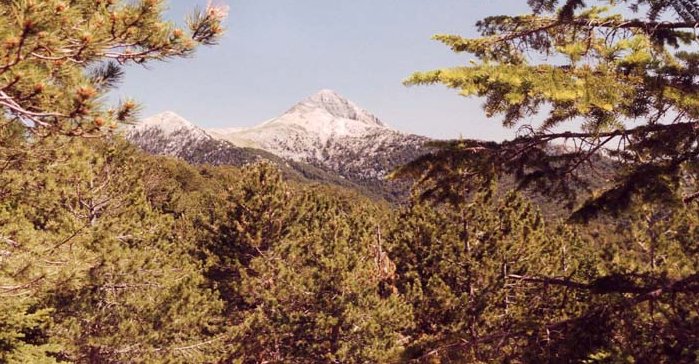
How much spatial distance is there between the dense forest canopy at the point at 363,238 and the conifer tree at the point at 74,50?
0.08 feet

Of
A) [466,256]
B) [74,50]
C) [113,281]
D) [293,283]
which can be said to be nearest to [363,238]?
[293,283]

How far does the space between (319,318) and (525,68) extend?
37.2 feet

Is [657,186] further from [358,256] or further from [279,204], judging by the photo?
[279,204]

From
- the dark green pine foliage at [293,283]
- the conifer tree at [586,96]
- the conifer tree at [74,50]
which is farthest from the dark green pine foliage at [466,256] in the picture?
the conifer tree at [74,50]

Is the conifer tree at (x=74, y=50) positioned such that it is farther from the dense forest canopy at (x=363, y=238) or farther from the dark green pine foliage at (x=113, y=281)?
the dark green pine foliage at (x=113, y=281)

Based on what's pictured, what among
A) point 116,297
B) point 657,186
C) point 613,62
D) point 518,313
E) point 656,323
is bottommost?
point 116,297

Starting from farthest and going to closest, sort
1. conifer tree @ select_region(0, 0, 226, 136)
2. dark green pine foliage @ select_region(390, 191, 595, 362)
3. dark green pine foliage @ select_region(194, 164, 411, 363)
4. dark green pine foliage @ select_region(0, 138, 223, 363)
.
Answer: dark green pine foliage @ select_region(194, 164, 411, 363) → dark green pine foliage @ select_region(390, 191, 595, 362) → dark green pine foliage @ select_region(0, 138, 223, 363) → conifer tree @ select_region(0, 0, 226, 136)

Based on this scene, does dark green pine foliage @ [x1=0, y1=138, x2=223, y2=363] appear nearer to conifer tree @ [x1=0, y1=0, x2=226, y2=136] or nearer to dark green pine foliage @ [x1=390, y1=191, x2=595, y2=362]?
conifer tree @ [x1=0, y1=0, x2=226, y2=136]

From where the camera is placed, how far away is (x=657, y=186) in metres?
4.34

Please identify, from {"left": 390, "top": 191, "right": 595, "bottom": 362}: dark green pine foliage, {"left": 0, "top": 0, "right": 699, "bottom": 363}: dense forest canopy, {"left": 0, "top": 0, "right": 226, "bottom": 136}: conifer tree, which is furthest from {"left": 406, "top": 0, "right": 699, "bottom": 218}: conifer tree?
{"left": 390, "top": 191, "right": 595, "bottom": 362}: dark green pine foliage

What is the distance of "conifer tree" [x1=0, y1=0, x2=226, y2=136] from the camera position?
3.26 metres

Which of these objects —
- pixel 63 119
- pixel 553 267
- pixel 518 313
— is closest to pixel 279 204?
pixel 553 267

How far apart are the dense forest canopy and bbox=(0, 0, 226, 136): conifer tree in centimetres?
2

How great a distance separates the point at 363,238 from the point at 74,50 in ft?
39.4
